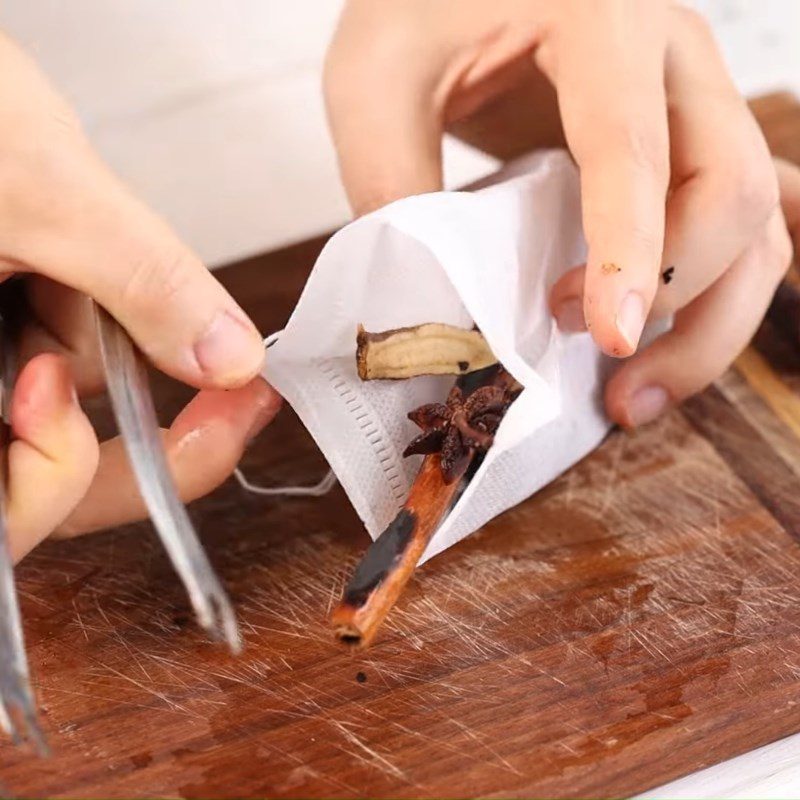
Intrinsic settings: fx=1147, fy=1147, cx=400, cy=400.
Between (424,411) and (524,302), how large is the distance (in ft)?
0.34

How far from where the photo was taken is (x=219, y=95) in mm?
1426

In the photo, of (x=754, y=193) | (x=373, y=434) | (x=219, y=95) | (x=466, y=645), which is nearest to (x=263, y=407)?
(x=373, y=434)

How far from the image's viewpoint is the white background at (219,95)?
1274 mm

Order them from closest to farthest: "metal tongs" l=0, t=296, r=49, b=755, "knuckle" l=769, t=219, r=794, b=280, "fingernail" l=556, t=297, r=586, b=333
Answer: "metal tongs" l=0, t=296, r=49, b=755 < "fingernail" l=556, t=297, r=586, b=333 < "knuckle" l=769, t=219, r=794, b=280

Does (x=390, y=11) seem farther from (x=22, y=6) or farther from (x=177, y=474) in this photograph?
(x=22, y=6)

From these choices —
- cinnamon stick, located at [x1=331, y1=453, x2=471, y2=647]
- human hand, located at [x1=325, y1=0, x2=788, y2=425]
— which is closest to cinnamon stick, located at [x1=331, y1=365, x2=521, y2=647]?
cinnamon stick, located at [x1=331, y1=453, x2=471, y2=647]

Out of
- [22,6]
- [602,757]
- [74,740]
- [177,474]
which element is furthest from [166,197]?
[602,757]

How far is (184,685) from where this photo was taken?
703 mm

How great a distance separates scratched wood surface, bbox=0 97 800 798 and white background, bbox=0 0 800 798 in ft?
1.53

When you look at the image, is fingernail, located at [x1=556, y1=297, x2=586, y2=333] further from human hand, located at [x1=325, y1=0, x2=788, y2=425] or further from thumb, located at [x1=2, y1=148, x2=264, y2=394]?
thumb, located at [x1=2, y1=148, x2=264, y2=394]

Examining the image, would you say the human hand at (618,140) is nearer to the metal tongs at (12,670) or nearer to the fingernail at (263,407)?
the fingernail at (263,407)

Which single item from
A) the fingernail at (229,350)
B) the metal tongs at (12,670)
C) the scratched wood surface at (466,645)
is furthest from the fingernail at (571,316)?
the metal tongs at (12,670)

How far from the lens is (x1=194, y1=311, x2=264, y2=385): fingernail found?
2.23 feet

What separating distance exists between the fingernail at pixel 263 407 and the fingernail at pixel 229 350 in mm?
69
